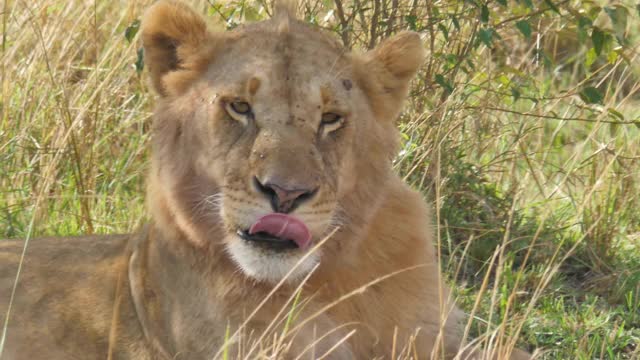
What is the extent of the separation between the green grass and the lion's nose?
128 centimetres

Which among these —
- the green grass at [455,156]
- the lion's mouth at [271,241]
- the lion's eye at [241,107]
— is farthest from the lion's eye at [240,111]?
the green grass at [455,156]

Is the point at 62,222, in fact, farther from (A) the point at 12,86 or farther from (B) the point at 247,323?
(B) the point at 247,323

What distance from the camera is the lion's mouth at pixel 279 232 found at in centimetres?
322

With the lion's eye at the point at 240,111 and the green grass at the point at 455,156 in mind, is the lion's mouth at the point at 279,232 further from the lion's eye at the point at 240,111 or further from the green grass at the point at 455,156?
the green grass at the point at 455,156

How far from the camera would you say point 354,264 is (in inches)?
142

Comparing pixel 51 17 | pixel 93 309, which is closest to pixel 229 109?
pixel 93 309

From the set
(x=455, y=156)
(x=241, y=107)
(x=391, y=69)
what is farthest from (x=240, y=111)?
(x=455, y=156)

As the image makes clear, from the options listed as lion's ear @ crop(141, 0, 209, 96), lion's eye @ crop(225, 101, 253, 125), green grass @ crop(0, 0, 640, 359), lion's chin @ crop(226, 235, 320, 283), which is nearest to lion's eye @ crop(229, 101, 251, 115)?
lion's eye @ crop(225, 101, 253, 125)

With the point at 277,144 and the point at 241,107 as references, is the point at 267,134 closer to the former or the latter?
the point at 277,144

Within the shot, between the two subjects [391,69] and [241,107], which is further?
[391,69]

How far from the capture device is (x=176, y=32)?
3.72 m

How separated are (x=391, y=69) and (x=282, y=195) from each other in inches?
33.0

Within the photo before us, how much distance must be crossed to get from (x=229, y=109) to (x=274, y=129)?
0.55ft

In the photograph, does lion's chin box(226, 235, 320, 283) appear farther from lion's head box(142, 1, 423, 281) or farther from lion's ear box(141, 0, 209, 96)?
lion's ear box(141, 0, 209, 96)
